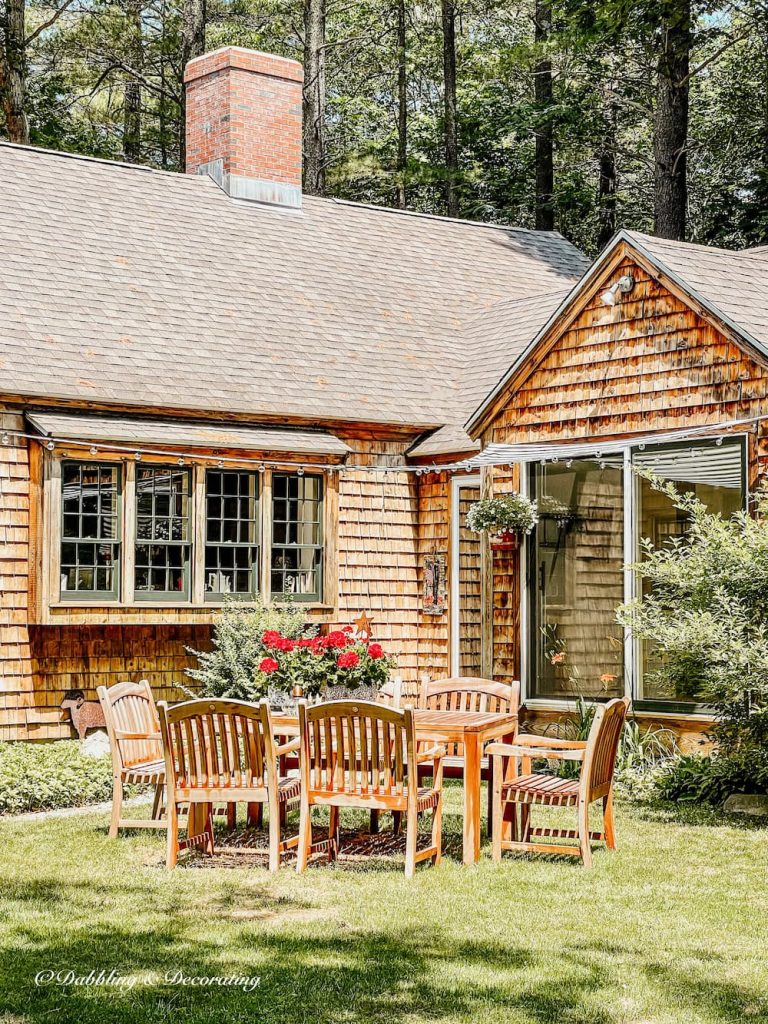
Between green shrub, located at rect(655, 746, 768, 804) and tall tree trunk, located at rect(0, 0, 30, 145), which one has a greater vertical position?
tall tree trunk, located at rect(0, 0, 30, 145)

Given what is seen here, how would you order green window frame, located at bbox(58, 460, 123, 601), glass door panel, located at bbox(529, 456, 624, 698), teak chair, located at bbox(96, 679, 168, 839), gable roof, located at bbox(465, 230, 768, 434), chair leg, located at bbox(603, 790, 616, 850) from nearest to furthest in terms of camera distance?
chair leg, located at bbox(603, 790, 616, 850)
teak chair, located at bbox(96, 679, 168, 839)
gable roof, located at bbox(465, 230, 768, 434)
glass door panel, located at bbox(529, 456, 624, 698)
green window frame, located at bbox(58, 460, 123, 601)

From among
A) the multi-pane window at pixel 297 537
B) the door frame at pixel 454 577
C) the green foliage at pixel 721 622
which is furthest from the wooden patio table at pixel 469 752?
the door frame at pixel 454 577

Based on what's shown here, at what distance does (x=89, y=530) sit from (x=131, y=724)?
3904mm

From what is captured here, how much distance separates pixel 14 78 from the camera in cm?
2272

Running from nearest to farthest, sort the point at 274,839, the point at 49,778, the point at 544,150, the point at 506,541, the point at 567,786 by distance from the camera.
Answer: the point at 274,839 < the point at 567,786 < the point at 49,778 < the point at 506,541 < the point at 544,150

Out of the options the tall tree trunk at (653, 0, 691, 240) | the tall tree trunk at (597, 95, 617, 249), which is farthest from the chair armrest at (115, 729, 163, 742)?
the tall tree trunk at (597, 95, 617, 249)

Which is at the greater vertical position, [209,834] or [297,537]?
[297,537]

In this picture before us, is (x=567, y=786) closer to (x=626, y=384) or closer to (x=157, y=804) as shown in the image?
(x=157, y=804)

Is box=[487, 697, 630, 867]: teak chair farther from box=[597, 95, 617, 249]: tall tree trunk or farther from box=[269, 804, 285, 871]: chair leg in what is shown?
box=[597, 95, 617, 249]: tall tree trunk

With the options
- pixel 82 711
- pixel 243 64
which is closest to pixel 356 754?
pixel 82 711

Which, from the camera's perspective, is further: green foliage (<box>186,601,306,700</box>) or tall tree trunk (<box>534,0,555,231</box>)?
tall tree trunk (<box>534,0,555,231</box>)

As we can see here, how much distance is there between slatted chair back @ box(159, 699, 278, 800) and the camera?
7.93m

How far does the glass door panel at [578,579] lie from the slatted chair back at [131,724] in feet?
14.5

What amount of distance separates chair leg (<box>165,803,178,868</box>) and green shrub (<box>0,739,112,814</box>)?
117 inches
